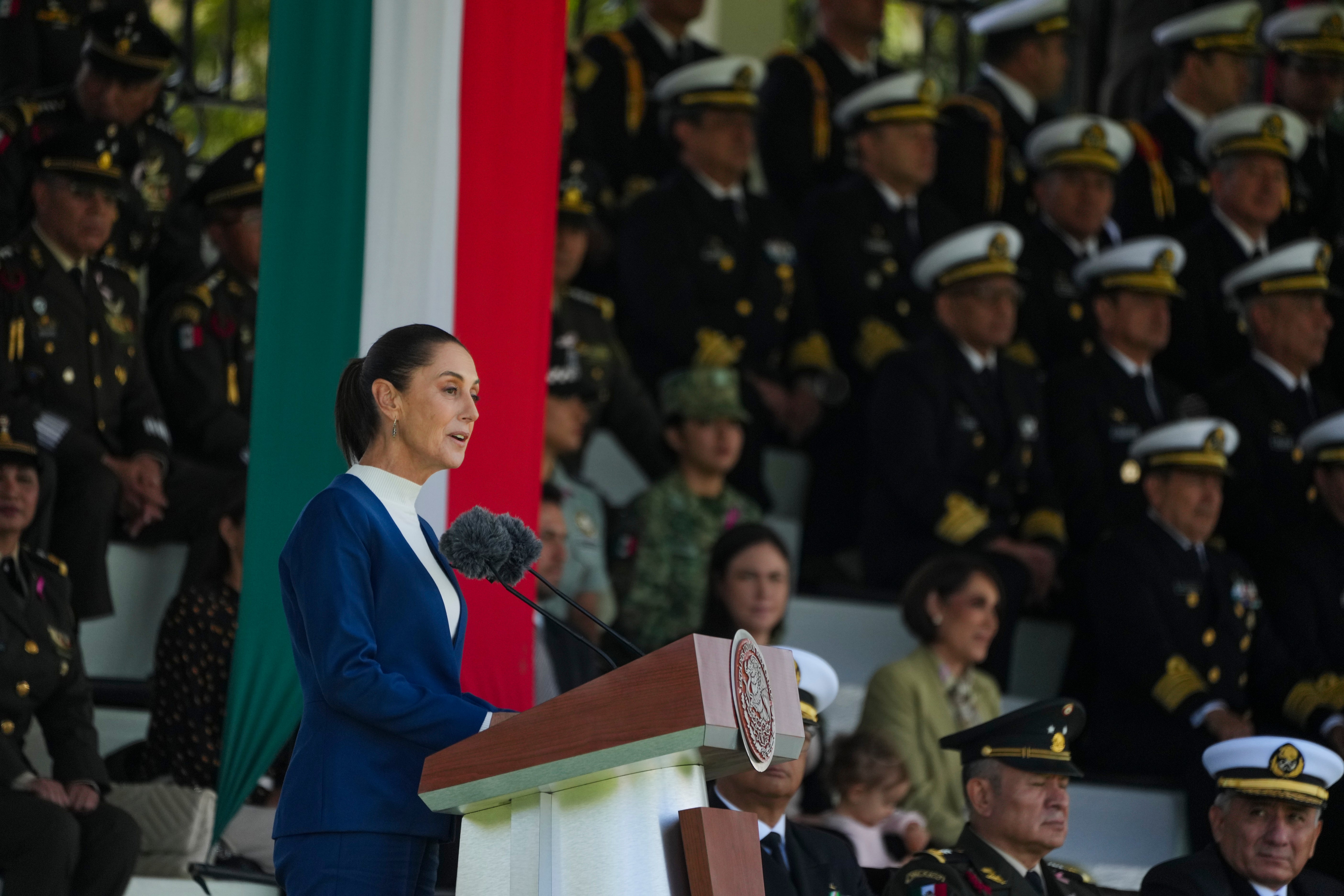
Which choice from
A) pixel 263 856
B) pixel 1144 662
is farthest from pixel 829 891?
pixel 1144 662

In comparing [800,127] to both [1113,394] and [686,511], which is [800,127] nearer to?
[1113,394]

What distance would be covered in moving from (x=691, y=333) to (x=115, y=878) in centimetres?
274

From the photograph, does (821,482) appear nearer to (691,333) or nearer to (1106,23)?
(691,333)

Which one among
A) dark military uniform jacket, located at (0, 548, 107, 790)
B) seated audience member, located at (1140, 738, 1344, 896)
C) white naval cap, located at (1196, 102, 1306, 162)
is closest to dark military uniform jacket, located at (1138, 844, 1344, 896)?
seated audience member, located at (1140, 738, 1344, 896)

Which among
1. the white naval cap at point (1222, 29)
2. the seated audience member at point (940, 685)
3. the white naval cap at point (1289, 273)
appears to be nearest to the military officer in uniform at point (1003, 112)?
the white naval cap at point (1222, 29)

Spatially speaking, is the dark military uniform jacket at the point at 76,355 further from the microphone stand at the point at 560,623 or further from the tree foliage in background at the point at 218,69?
the microphone stand at the point at 560,623

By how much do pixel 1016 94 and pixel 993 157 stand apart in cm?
43

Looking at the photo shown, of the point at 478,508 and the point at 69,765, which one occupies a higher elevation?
the point at 478,508

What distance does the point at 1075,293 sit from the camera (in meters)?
6.12

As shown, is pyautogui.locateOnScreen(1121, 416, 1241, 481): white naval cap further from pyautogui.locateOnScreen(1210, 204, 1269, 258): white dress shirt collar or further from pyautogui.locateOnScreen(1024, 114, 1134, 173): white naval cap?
pyautogui.locateOnScreen(1210, 204, 1269, 258): white dress shirt collar

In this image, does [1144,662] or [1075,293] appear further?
[1075,293]

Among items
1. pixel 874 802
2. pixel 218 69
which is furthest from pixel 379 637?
pixel 218 69

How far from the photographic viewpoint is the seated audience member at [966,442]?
5078 mm

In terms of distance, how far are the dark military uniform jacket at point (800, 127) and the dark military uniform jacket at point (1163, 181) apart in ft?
3.63
